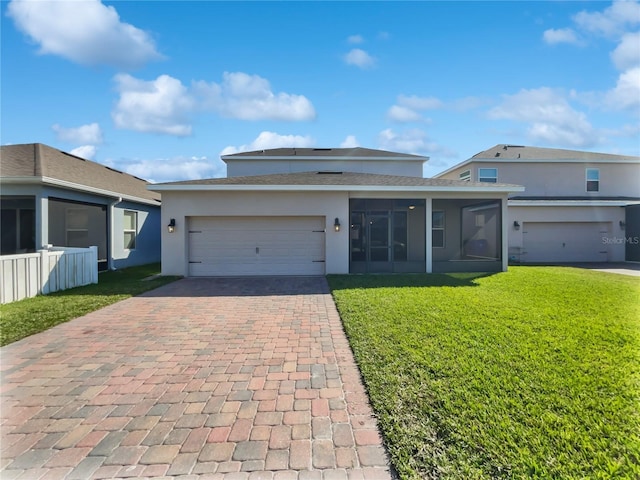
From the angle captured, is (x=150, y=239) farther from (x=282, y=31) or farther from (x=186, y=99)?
(x=282, y=31)

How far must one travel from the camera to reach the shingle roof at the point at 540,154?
17.5 meters

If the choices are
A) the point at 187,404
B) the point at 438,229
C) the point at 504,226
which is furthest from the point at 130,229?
the point at 504,226

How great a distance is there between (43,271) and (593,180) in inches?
968

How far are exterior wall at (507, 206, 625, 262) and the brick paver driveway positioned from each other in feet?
43.9

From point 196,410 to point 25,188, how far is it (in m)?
10.8

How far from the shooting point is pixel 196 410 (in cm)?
288

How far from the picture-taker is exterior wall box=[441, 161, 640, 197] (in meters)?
17.2

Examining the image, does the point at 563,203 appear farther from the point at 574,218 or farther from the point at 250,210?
the point at 250,210

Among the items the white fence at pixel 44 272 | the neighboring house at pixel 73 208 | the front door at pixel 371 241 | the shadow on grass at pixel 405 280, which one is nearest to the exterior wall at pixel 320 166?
the neighboring house at pixel 73 208

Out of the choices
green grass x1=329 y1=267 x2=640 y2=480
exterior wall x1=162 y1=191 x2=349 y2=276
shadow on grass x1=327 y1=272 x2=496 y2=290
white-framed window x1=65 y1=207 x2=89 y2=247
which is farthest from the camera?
white-framed window x1=65 y1=207 x2=89 y2=247

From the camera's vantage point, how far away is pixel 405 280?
9.40 m

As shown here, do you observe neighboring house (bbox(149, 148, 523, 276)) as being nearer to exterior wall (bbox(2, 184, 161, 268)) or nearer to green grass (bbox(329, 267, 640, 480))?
exterior wall (bbox(2, 184, 161, 268))

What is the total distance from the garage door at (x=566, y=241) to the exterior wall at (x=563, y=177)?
8.95ft

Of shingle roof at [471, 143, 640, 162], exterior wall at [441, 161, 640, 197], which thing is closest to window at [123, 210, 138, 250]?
exterior wall at [441, 161, 640, 197]
